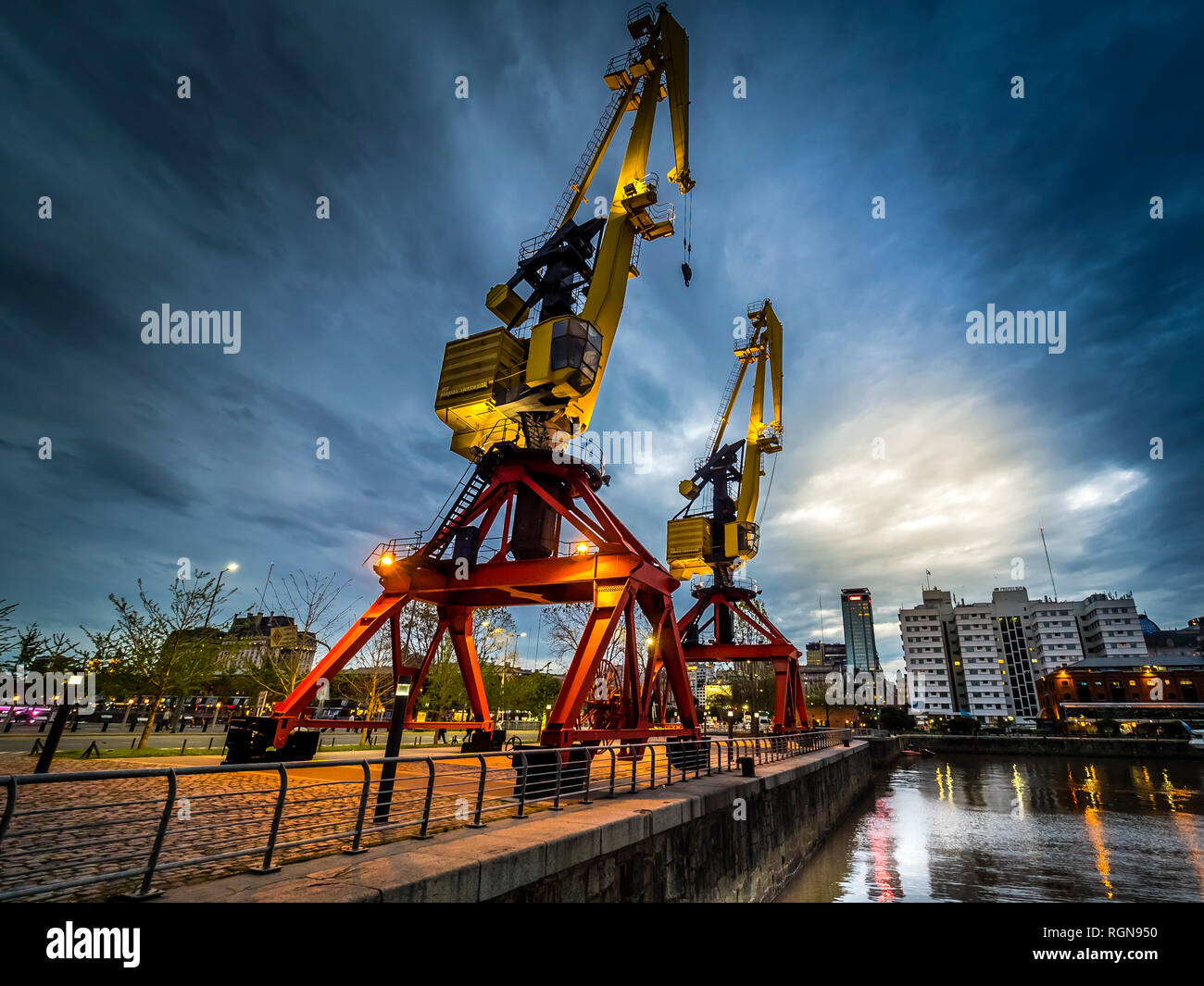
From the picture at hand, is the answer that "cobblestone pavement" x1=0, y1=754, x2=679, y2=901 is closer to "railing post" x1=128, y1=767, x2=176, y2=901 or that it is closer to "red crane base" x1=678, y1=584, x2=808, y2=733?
"railing post" x1=128, y1=767, x2=176, y2=901

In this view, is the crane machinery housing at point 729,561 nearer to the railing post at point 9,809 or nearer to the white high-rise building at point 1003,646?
the railing post at point 9,809

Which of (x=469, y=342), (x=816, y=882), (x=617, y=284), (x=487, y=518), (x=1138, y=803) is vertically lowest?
(x=1138, y=803)

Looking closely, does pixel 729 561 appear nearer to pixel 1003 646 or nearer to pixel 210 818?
pixel 210 818

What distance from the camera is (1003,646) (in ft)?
407

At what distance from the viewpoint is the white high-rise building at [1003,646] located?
108 meters

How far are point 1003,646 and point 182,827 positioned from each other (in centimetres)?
15193

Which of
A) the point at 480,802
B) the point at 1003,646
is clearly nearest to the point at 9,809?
the point at 480,802

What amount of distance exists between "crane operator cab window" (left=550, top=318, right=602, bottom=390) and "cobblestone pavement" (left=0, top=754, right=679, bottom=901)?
31.7ft

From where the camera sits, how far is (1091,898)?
1432 cm

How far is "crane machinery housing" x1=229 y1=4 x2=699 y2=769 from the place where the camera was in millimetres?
Result: 13508
